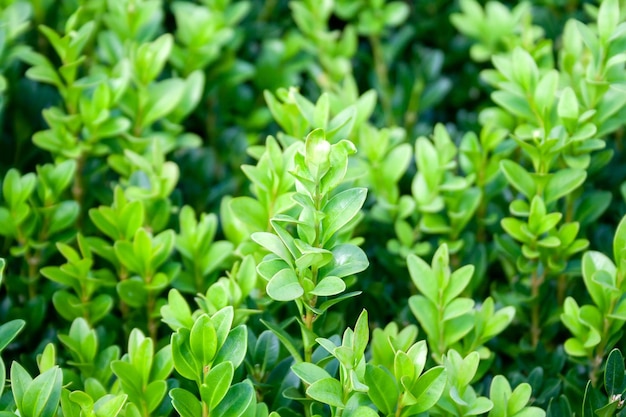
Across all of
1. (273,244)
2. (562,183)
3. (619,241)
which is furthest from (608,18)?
(273,244)

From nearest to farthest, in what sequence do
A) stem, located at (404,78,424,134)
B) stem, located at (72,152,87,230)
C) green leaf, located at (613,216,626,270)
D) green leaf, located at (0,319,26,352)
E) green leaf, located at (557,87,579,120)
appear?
green leaf, located at (0,319,26,352)
green leaf, located at (613,216,626,270)
green leaf, located at (557,87,579,120)
stem, located at (72,152,87,230)
stem, located at (404,78,424,134)

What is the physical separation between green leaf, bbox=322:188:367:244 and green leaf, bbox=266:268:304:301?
8cm

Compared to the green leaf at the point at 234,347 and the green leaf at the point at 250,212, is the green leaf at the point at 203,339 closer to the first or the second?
the green leaf at the point at 234,347

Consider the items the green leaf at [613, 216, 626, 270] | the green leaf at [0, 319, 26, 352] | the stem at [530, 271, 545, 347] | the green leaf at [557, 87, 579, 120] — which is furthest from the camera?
the stem at [530, 271, 545, 347]

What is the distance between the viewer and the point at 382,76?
7.34ft

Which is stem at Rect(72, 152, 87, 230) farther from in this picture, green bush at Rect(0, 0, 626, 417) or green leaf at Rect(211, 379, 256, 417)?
green leaf at Rect(211, 379, 256, 417)

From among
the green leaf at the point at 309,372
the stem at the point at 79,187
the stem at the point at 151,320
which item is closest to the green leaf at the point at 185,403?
the green leaf at the point at 309,372

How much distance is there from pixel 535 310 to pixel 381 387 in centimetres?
54

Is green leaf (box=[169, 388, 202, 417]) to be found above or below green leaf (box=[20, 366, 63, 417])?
below

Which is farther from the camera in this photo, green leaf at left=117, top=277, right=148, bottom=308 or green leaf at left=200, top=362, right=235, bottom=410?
green leaf at left=117, top=277, right=148, bottom=308

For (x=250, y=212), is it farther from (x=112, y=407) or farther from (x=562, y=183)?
(x=562, y=183)

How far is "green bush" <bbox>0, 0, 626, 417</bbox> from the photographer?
4.05ft

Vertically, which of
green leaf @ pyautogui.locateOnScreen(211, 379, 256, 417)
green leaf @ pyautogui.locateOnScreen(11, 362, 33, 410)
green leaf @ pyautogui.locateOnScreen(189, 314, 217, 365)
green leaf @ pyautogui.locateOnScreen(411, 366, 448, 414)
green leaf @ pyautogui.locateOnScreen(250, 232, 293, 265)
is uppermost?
green leaf @ pyautogui.locateOnScreen(250, 232, 293, 265)

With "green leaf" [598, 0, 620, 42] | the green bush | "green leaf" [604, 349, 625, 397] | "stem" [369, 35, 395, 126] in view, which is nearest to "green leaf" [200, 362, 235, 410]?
the green bush
